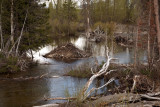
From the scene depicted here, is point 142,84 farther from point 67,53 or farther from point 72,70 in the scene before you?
point 67,53

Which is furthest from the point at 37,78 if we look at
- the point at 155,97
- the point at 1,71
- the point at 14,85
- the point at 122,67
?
the point at 155,97

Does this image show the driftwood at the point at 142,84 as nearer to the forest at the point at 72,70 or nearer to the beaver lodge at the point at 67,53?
the forest at the point at 72,70

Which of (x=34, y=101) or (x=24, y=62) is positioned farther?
(x=24, y=62)

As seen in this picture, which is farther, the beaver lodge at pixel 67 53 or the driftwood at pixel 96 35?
the driftwood at pixel 96 35

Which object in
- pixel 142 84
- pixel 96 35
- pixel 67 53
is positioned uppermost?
pixel 96 35

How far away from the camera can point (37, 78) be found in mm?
13672

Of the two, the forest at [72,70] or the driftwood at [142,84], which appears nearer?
the forest at [72,70]

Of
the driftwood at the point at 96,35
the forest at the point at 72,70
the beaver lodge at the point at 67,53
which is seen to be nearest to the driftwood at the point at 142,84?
the forest at the point at 72,70

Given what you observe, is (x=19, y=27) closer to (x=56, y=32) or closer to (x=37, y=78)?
(x=37, y=78)

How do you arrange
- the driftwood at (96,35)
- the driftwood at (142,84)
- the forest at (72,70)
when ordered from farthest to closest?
the driftwood at (96,35)
the driftwood at (142,84)
the forest at (72,70)

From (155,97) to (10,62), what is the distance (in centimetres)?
1029

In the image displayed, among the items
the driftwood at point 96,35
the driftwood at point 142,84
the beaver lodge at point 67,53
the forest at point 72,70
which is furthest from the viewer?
the driftwood at point 96,35

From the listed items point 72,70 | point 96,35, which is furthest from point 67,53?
point 96,35

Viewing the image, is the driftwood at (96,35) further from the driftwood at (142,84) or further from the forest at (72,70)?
the driftwood at (142,84)
